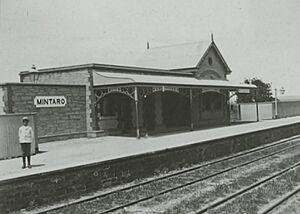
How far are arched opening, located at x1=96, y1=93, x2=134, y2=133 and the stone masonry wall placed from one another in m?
0.54

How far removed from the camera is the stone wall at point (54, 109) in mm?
17234

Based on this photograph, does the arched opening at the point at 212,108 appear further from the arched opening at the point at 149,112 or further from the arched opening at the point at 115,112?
the arched opening at the point at 115,112

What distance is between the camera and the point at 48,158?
43.0ft

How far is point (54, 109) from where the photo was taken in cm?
1875

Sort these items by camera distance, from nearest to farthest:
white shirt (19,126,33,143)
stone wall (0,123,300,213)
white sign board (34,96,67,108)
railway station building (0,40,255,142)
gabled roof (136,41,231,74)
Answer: stone wall (0,123,300,213), white shirt (19,126,33,143), white sign board (34,96,67,108), railway station building (0,40,255,142), gabled roof (136,41,231,74)

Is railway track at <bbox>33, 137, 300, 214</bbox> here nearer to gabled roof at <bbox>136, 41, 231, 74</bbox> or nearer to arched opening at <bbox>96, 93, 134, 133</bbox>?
arched opening at <bbox>96, 93, 134, 133</bbox>

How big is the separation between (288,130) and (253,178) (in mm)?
13854

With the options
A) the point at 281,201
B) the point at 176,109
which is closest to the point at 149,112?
the point at 176,109

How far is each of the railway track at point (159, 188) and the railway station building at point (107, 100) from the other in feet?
18.9

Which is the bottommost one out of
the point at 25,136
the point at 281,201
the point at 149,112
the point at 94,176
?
the point at 281,201

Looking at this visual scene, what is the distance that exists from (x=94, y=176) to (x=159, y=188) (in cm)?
165

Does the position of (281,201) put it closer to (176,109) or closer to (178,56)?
(176,109)

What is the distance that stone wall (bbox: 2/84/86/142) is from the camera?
1723 cm

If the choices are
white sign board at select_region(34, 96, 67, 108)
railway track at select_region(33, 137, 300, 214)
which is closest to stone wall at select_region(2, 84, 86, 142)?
white sign board at select_region(34, 96, 67, 108)
